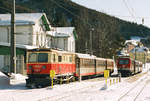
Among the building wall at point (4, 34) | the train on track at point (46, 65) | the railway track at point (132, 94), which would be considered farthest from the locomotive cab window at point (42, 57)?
the building wall at point (4, 34)

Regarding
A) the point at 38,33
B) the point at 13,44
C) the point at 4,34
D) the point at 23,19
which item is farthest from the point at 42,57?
the point at 38,33

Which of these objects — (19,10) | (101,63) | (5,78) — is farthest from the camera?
(19,10)

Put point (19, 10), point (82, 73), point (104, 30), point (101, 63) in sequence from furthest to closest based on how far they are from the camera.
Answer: point (19, 10), point (104, 30), point (101, 63), point (82, 73)

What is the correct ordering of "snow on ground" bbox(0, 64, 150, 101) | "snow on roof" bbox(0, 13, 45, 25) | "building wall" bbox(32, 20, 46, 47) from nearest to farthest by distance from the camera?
"snow on ground" bbox(0, 64, 150, 101) → "snow on roof" bbox(0, 13, 45, 25) → "building wall" bbox(32, 20, 46, 47)

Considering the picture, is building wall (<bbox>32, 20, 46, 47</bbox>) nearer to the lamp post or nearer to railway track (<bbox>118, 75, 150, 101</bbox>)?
the lamp post

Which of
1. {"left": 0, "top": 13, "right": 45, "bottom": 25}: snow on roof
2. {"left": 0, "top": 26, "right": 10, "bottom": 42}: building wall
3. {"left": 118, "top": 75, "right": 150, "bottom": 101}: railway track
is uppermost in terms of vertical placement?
{"left": 0, "top": 13, "right": 45, "bottom": 25}: snow on roof

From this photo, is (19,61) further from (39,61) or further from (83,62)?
(39,61)

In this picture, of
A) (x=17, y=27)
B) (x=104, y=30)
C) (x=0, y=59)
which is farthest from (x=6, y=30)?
(x=104, y=30)

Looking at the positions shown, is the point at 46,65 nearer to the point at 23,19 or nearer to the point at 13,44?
the point at 13,44

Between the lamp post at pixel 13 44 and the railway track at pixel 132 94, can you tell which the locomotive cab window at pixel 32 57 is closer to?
the lamp post at pixel 13 44

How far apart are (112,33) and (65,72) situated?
5132 centimetres

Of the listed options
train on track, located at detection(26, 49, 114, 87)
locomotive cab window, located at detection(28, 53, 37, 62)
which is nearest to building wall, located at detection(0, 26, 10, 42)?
train on track, located at detection(26, 49, 114, 87)

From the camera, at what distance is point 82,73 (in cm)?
3147

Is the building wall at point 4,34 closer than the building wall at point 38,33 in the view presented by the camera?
Yes
